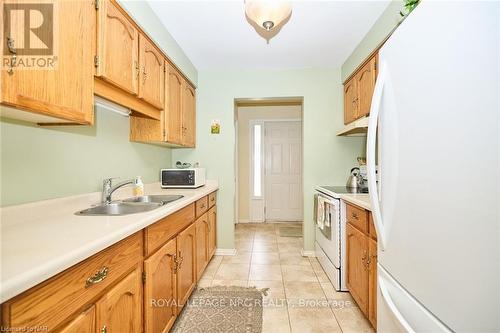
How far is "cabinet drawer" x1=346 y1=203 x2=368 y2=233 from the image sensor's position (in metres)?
1.67

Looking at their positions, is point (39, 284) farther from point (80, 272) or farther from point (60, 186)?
point (60, 186)

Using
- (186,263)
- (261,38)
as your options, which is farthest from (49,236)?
(261,38)

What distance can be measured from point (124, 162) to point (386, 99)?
1982 millimetres

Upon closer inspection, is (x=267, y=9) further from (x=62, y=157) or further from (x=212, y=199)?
(x=212, y=199)

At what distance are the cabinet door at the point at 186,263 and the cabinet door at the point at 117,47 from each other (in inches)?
44.0

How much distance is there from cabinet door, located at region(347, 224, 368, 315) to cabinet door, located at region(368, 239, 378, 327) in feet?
0.17

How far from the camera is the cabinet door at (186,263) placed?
1.65 m

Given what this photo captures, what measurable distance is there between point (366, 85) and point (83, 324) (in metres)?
2.61

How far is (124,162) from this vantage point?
6.57 feet

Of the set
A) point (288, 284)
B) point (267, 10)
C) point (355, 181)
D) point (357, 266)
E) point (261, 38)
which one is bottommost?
point (288, 284)

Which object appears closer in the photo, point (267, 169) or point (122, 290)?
point (122, 290)

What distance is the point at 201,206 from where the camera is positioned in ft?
7.50

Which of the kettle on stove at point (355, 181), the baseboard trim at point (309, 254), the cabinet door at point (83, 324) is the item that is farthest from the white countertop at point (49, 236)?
the baseboard trim at point (309, 254)

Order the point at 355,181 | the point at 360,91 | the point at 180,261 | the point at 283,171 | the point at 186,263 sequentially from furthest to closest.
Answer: the point at 283,171 < the point at 355,181 < the point at 360,91 < the point at 186,263 < the point at 180,261
